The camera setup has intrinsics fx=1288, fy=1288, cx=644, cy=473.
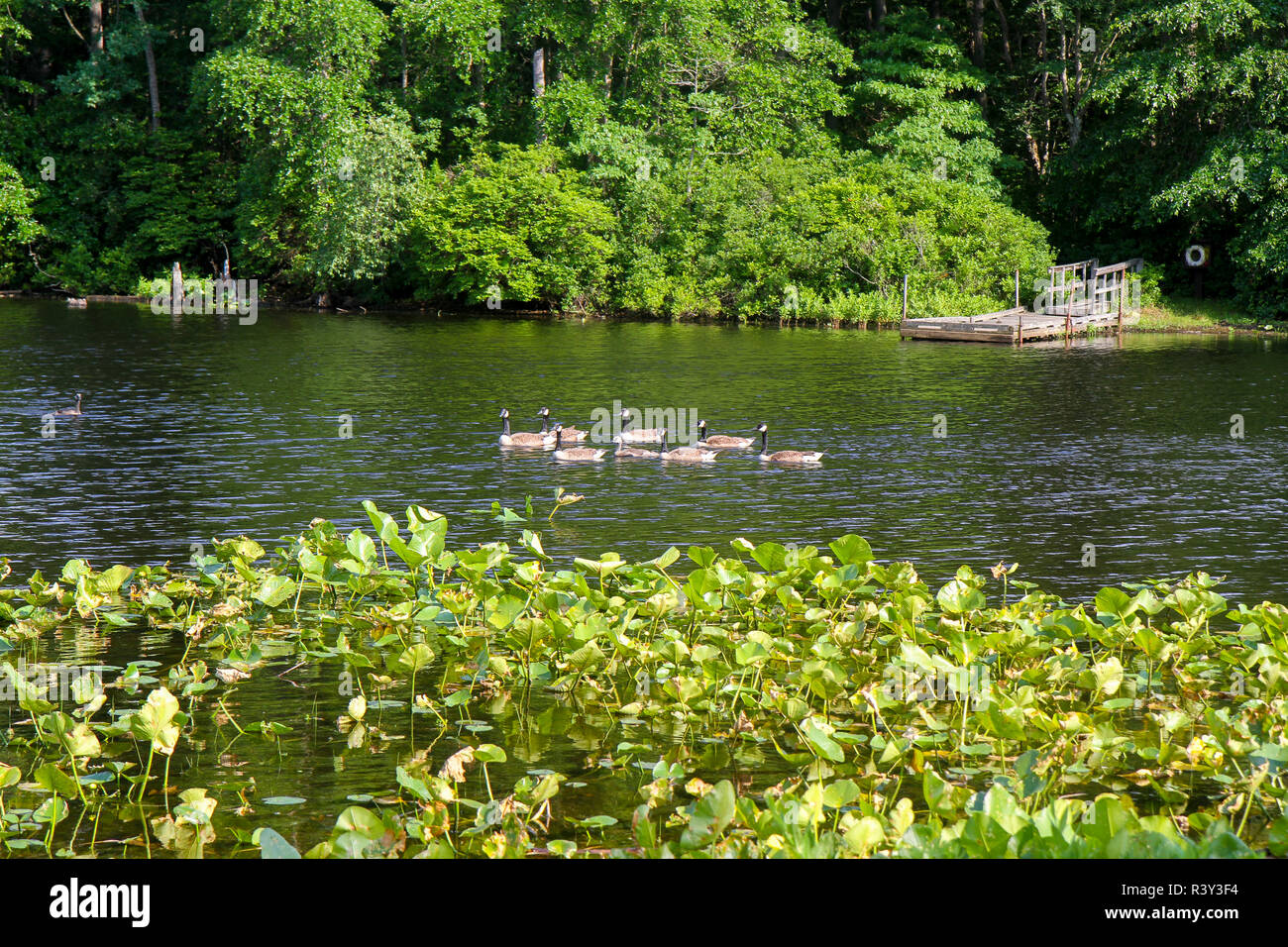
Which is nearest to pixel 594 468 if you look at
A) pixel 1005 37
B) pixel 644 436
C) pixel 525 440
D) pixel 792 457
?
pixel 525 440

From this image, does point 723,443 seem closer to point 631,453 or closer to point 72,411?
point 631,453

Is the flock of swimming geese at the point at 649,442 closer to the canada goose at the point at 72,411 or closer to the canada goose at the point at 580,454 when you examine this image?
the canada goose at the point at 580,454

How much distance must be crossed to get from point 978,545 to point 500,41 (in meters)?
42.5

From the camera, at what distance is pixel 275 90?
48.3m

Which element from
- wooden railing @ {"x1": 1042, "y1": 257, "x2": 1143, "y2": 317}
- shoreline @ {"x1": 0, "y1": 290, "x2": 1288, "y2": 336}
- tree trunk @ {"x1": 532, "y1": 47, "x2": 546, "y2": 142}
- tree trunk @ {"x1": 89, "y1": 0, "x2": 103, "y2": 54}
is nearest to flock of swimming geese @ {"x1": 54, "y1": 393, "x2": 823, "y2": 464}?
wooden railing @ {"x1": 1042, "y1": 257, "x2": 1143, "y2": 317}

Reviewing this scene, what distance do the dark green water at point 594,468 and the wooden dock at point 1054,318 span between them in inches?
111

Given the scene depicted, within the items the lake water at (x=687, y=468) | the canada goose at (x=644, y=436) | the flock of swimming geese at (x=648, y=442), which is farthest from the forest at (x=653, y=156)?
the flock of swimming geese at (x=648, y=442)

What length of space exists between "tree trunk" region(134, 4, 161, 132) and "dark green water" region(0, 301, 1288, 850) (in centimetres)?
2409

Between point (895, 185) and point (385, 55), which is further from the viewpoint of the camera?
point (385, 55)

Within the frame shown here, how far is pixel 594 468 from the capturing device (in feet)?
69.1

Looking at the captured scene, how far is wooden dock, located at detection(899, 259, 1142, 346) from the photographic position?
40094 mm

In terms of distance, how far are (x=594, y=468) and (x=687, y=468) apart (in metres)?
1.51
